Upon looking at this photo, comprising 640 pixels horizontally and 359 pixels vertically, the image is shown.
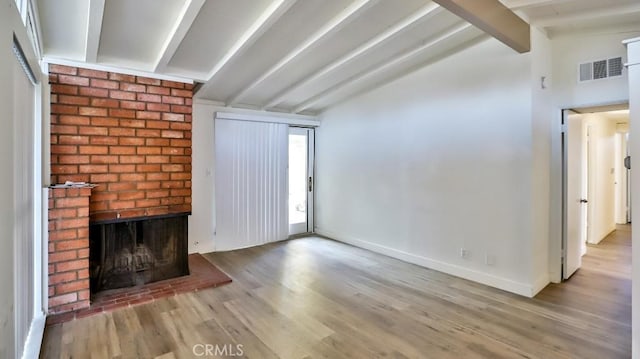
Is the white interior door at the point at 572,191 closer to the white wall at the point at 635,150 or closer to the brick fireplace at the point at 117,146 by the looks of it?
the white wall at the point at 635,150

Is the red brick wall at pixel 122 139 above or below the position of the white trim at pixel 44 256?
above

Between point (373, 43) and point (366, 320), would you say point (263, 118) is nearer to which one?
point (373, 43)

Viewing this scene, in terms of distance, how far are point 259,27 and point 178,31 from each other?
2.15 feet

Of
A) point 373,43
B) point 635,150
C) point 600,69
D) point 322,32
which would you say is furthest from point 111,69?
point 600,69

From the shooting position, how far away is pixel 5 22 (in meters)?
1.43

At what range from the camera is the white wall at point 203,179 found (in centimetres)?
484

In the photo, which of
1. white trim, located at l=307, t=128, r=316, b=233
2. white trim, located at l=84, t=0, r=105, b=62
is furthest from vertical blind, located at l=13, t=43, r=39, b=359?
white trim, located at l=307, t=128, r=316, b=233

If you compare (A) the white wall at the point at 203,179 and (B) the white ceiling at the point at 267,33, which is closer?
(B) the white ceiling at the point at 267,33

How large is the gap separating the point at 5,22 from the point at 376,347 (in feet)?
9.30

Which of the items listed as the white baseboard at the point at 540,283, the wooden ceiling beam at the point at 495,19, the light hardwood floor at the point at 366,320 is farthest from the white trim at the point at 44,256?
the white baseboard at the point at 540,283

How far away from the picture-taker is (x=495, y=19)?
9.00ft

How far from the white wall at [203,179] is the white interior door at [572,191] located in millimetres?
4506

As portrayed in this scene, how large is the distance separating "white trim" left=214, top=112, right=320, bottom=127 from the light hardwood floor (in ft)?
7.54

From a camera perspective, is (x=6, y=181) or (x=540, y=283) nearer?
(x=6, y=181)
